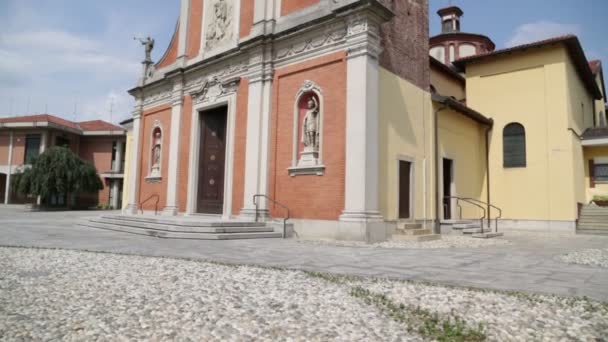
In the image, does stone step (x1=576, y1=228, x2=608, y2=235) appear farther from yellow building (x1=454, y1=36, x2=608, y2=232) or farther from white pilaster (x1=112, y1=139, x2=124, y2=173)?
white pilaster (x1=112, y1=139, x2=124, y2=173)

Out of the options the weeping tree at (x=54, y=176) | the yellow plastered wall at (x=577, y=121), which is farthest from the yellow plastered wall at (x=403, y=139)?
the weeping tree at (x=54, y=176)

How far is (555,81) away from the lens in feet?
50.3

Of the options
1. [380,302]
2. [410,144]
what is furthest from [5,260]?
[410,144]

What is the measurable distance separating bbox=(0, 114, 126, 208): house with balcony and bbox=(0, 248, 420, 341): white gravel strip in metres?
30.4

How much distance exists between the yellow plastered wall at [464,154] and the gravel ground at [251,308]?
32.1ft

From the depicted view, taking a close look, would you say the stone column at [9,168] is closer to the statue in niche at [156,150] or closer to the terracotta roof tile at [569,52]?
the statue in niche at [156,150]

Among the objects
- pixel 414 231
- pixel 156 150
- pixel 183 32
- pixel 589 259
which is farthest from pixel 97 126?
pixel 589 259

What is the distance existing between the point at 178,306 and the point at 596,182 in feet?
63.3

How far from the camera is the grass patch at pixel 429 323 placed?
272cm

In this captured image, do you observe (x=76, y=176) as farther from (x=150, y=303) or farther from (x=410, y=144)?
(x=150, y=303)

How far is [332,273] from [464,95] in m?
17.1

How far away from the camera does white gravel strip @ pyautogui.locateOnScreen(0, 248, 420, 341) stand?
2.70 metres

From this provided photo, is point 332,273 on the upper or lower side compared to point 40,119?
lower

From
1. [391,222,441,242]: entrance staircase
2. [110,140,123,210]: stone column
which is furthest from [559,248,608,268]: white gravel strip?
[110,140,123,210]: stone column
